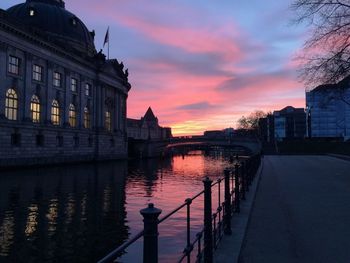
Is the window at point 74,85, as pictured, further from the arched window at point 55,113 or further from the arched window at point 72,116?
the arched window at point 55,113

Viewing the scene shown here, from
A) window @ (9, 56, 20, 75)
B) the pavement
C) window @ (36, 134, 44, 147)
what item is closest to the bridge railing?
the pavement

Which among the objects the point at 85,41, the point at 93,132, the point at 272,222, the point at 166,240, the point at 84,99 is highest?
the point at 85,41

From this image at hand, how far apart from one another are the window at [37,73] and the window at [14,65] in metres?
4.40

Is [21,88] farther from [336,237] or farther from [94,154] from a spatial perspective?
[336,237]

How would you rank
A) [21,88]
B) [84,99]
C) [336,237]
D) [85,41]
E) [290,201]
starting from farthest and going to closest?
[85,41], [84,99], [21,88], [290,201], [336,237]

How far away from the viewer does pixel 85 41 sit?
9044 centimetres

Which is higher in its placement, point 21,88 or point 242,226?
point 21,88

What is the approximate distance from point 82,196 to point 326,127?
158 meters

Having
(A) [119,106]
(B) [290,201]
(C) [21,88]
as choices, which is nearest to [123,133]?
(A) [119,106]

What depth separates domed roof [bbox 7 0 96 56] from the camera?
8488cm

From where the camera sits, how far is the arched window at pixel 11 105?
5301 centimetres

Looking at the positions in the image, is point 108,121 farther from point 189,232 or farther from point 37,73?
point 189,232

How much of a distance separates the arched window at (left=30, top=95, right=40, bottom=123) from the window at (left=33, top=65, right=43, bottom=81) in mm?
2581

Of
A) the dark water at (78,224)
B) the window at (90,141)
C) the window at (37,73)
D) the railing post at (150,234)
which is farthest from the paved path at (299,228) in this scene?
the window at (90,141)
